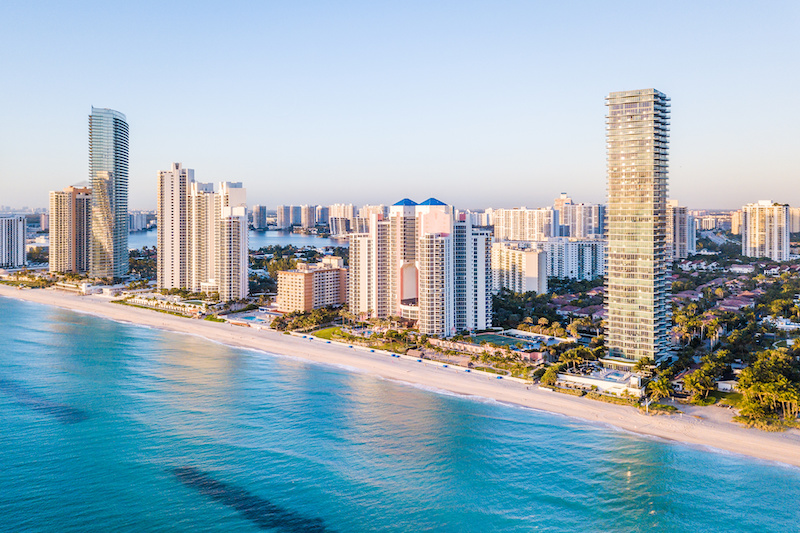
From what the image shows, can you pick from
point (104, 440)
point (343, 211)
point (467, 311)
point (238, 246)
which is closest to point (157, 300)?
point (238, 246)

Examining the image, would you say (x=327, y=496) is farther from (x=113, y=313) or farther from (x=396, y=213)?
(x=113, y=313)

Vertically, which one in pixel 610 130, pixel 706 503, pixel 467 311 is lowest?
pixel 706 503

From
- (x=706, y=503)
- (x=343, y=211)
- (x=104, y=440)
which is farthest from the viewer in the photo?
(x=343, y=211)

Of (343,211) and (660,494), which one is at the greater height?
(343,211)

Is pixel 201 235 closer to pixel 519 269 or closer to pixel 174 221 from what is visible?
pixel 174 221

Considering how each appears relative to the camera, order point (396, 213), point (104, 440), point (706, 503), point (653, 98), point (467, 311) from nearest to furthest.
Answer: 1. point (706, 503)
2. point (104, 440)
3. point (653, 98)
4. point (467, 311)
5. point (396, 213)

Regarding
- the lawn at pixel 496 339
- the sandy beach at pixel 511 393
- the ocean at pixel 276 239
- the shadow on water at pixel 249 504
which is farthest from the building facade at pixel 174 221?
the ocean at pixel 276 239

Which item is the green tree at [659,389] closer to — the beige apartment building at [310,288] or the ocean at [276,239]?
the beige apartment building at [310,288]

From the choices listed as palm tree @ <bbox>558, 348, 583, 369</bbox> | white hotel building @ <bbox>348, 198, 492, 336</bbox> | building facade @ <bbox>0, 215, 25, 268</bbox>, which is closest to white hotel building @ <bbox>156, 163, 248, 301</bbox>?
white hotel building @ <bbox>348, 198, 492, 336</bbox>
